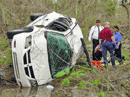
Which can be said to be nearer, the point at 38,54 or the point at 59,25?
the point at 38,54

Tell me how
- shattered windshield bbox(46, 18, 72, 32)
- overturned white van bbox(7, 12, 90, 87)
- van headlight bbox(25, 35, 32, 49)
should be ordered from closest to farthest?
1. overturned white van bbox(7, 12, 90, 87)
2. van headlight bbox(25, 35, 32, 49)
3. shattered windshield bbox(46, 18, 72, 32)

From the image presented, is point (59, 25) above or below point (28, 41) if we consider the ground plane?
above

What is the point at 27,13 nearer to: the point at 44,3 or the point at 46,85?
the point at 44,3

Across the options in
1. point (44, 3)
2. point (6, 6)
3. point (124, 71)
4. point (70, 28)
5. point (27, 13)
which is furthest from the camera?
point (44, 3)

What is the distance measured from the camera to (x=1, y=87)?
516 centimetres

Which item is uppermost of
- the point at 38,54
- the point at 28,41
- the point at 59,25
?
the point at 59,25

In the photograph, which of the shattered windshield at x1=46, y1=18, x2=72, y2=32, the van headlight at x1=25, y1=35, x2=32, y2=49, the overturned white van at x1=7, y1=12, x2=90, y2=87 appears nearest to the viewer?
the overturned white van at x1=7, y1=12, x2=90, y2=87

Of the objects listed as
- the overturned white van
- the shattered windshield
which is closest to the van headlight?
the overturned white van

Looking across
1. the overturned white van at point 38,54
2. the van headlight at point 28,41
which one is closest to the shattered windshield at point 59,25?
the overturned white van at point 38,54

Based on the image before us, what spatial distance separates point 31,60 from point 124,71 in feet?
7.44

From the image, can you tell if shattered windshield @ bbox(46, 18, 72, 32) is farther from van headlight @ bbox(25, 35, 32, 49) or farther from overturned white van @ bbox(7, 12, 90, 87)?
van headlight @ bbox(25, 35, 32, 49)

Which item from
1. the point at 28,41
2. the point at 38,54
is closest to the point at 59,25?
the point at 28,41

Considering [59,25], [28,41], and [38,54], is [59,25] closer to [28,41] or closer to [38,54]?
[28,41]

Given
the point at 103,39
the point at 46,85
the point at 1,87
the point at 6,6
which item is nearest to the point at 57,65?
the point at 46,85
